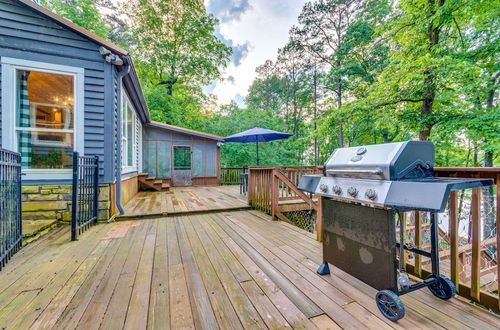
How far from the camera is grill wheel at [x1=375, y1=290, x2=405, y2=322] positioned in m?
1.28

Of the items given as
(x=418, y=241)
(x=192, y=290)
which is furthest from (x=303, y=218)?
(x=192, y=290)

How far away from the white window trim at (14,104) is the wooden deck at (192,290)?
1255 millimetres

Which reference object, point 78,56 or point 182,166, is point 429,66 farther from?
point 182,166

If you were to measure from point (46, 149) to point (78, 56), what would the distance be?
5.77ft

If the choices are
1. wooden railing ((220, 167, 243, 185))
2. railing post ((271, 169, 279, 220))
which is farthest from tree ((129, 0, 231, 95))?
railing post ((271, 169, 279, 220))

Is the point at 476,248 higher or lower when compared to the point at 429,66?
lower

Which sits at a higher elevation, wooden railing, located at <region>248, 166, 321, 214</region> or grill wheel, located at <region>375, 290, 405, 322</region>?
wooden railing, located at <region>248, 166, 321, 214</region>

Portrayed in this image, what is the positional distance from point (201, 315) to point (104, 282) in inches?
41.7

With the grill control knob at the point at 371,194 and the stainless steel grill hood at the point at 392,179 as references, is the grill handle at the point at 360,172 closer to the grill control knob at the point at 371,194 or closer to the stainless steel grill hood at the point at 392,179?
the stainless steel grill hood at the point at 392,179

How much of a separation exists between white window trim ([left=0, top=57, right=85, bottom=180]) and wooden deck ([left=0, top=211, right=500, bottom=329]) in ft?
4.12

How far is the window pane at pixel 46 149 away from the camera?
3.32 meters

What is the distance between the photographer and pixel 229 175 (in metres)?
10.4

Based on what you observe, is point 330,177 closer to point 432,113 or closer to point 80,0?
point 432,113

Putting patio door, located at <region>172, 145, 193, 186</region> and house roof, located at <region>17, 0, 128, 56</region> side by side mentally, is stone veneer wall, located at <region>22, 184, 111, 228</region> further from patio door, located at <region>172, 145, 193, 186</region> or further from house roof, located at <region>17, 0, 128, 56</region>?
patio door, located at <region>172, 145, 193, 186</region>
